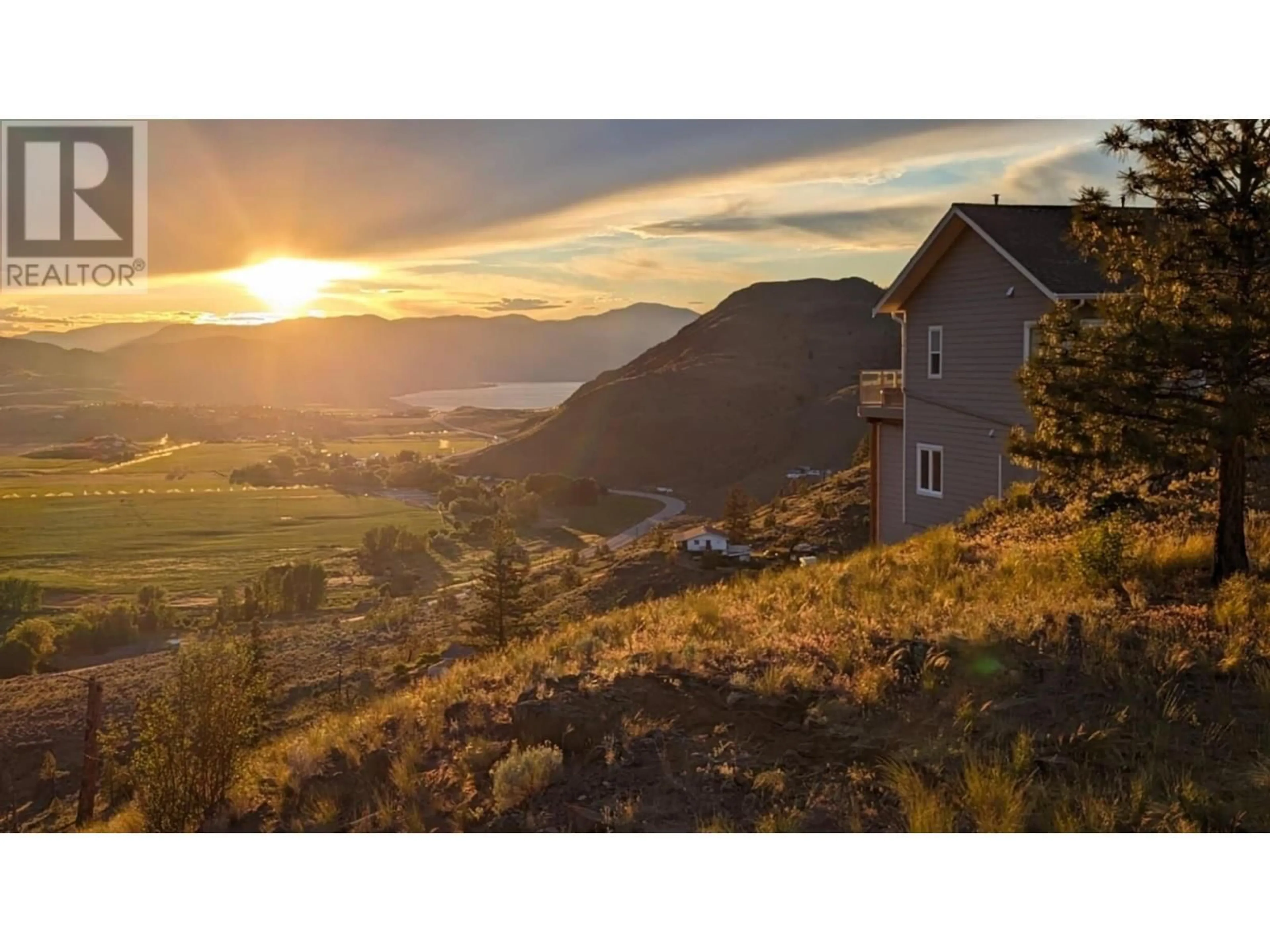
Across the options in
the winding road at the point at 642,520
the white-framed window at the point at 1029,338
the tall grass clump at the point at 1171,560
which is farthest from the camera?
the winding road at the point at 642,520

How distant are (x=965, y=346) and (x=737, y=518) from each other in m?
22.8

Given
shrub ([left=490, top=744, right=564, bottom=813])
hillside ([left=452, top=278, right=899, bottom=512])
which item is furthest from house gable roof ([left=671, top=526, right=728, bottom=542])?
hillside ([left=452, top=278, right=899, bottom=512])

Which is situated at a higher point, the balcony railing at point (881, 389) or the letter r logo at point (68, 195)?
the letter r logo at point (68, 195)

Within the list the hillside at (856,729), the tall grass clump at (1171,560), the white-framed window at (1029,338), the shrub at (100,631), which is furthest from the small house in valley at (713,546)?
the shrub at (100,631)

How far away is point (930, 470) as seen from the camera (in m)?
23.4

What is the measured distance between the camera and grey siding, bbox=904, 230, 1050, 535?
20219 millimetres

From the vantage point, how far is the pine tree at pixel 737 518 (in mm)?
41844

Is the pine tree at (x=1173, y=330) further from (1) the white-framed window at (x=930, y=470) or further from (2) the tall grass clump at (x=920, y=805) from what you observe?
(1) the white-framed window at (x=930, y=470)

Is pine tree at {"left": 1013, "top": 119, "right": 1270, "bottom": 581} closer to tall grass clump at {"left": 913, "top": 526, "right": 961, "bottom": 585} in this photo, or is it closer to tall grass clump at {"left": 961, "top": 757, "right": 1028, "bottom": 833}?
tall grass clump at {"left": 913, "top": 526, "right": 961, "bottom": 585}

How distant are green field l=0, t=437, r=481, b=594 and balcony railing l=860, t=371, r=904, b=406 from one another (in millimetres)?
46714

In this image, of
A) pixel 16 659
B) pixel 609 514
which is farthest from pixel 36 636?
pixel 609 514

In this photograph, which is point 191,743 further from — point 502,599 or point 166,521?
point 166,521

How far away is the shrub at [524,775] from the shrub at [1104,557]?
7360mm
